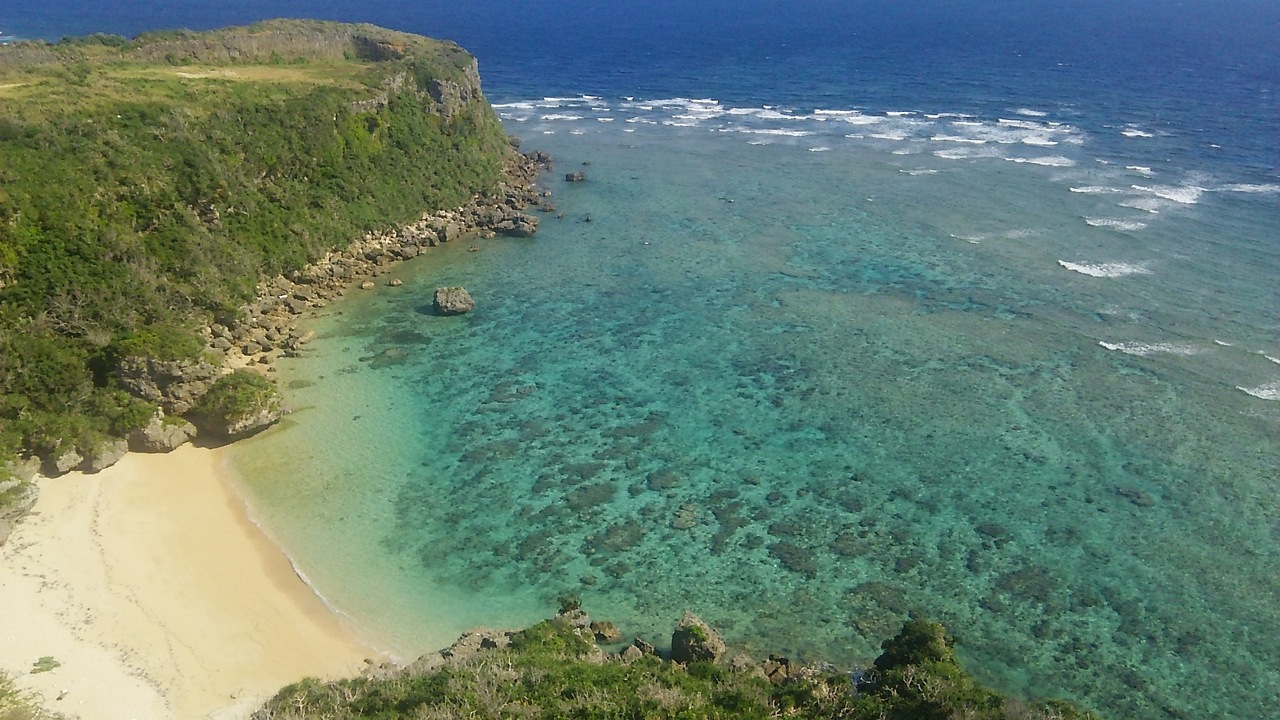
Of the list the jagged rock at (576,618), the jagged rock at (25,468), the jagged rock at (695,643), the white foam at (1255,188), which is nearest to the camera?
the jagged rock at (695,643)

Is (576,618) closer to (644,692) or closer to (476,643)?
(476,643)

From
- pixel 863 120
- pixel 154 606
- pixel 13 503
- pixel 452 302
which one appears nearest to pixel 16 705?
pixel 154 606

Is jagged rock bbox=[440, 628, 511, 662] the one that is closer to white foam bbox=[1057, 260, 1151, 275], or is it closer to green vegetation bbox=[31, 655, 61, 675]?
green vegetation bbox=[31, 655, 61, 675]

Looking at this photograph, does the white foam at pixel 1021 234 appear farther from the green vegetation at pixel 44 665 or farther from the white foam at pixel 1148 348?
the green vegetation at pixel 44 665

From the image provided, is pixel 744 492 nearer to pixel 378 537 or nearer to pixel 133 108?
pixel 378 537

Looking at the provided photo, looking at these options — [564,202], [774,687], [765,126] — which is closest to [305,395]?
[774,687]

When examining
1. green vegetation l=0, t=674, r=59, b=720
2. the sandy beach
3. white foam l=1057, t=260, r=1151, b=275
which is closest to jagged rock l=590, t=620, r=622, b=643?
the sandy beach

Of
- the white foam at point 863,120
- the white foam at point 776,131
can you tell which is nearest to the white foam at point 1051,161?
the white foam at point 863,120
